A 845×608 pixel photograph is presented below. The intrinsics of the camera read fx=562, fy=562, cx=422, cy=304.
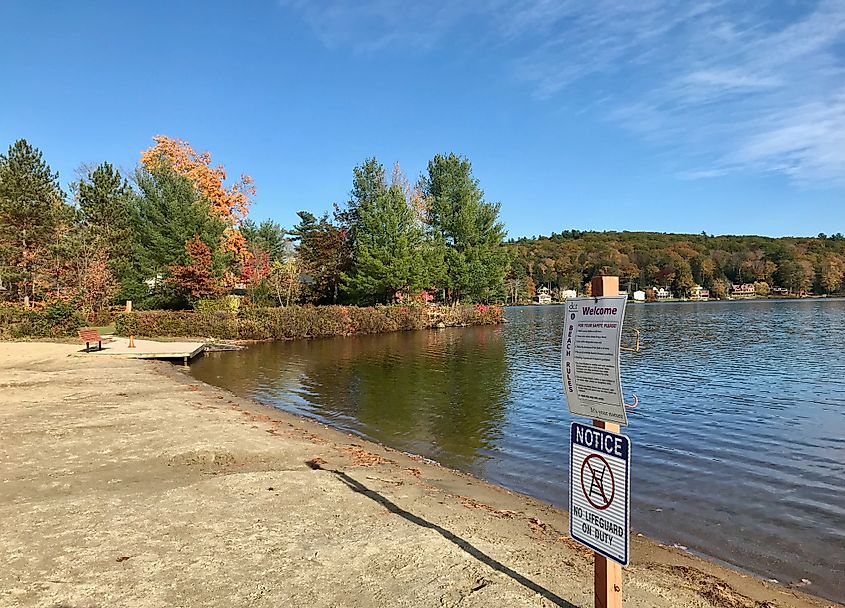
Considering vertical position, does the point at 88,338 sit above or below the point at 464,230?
below

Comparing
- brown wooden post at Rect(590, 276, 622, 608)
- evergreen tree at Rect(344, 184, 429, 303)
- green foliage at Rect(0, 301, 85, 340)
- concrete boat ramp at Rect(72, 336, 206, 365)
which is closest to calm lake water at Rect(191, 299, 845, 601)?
concrete boat ramp at Rect(72, 336, 206, 365)

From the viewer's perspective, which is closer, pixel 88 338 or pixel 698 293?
pixel 88 338

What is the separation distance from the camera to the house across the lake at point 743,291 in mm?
119625

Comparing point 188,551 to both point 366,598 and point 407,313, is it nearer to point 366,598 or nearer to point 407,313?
point 366,598

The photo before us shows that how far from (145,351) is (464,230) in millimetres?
32435

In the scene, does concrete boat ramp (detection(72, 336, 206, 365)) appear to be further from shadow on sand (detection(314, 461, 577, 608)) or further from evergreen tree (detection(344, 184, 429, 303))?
evergreen tree (detection(344, 184, 429, 303))

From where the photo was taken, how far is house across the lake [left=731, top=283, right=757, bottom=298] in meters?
120

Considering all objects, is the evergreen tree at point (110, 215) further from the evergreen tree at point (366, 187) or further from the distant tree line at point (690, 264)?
the distant tree line at point (690, 264)

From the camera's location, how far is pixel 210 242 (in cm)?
3903

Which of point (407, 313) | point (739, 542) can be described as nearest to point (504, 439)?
point (739, 542)

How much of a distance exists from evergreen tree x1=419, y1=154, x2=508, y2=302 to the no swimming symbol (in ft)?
152

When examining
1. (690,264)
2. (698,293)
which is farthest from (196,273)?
(690,264)

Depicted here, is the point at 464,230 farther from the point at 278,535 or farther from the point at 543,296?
the point at 543,296

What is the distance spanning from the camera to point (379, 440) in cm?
1086
